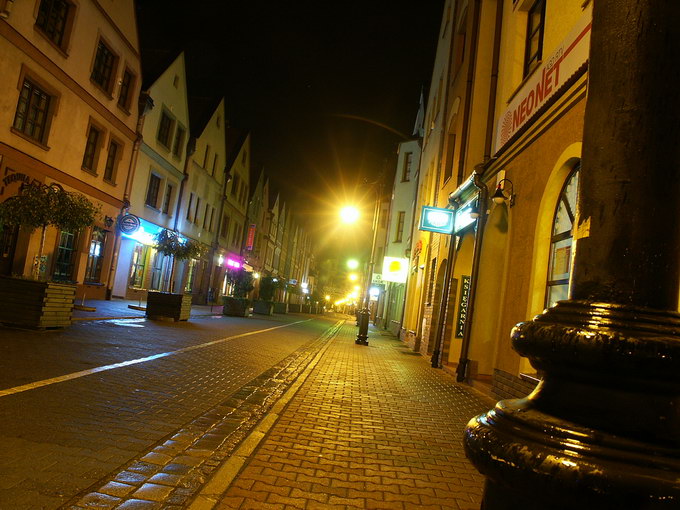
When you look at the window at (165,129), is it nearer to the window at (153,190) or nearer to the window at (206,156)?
the window at (153,190)

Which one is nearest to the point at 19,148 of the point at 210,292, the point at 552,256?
the point at 552,256

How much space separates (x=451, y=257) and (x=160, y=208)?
691 inches

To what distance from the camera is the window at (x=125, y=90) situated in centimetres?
2075

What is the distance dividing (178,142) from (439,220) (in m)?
18.5

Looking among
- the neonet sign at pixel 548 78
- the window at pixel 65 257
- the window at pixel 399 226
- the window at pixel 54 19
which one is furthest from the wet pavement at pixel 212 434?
the window at pixel 399 226

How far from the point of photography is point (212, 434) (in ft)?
14.7

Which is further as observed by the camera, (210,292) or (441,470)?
(210,292)

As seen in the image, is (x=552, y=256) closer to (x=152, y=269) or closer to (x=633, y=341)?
(x=633, y=341)

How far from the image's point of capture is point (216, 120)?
102 ft

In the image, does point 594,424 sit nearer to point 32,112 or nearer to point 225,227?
point 32,112

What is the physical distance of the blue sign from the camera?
42.4 feet

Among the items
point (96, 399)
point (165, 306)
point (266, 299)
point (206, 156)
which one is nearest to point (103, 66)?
point (165, 306)

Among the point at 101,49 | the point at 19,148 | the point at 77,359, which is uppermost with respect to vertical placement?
the point at 101,49

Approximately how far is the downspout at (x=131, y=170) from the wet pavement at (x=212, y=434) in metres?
12.4
